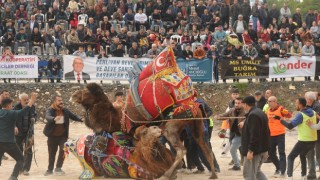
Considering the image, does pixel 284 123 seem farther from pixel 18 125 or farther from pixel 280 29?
pixel 280 29

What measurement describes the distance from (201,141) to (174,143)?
0.80 m

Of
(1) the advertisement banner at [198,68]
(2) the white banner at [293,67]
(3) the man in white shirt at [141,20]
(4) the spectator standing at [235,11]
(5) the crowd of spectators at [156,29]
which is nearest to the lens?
(1) the advertisement banner at [198,68]

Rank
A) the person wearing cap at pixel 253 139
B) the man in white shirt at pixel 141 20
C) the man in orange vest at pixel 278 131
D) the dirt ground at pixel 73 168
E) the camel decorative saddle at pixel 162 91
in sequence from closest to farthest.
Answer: the person wearing cap at pixel 253 139 < the camel decorative saddle at pixel 162 91 < the man in orange vest at pixel 278 131 < the dirt ground at pixel 73 168 < the man in white shirt at pixel 141 20

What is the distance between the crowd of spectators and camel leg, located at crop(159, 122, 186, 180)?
11.2 metres

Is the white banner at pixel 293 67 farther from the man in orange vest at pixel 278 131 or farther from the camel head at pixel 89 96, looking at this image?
the camel head at pixel 89 96

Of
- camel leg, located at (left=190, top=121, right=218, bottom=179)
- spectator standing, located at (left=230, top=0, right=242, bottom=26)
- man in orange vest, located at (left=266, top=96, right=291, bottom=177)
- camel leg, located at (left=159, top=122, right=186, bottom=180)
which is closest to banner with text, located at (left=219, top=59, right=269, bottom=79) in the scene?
spectator standing, located at (left=230, top=0, right=242, bottom=26)

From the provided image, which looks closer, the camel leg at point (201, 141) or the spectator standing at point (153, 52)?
the camel leg at point (201, 141)

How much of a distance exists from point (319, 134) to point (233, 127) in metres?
2.08

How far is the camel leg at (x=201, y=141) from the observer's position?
16234mm

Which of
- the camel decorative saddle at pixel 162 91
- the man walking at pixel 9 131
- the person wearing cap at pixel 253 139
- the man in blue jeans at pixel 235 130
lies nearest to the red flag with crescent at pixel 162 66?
the camel decorative saddle at pixel 162 91

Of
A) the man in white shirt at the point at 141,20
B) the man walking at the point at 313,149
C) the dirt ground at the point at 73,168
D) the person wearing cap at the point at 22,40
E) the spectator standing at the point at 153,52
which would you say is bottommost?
the dirt ground at the point at 73,168

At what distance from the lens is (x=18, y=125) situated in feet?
56.0

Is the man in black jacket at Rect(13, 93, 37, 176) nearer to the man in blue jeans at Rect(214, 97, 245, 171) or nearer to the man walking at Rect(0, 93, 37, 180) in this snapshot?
the man walking at Rect(0, 93, 37, 180)

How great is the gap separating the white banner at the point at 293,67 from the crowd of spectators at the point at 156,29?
0.24 metres
